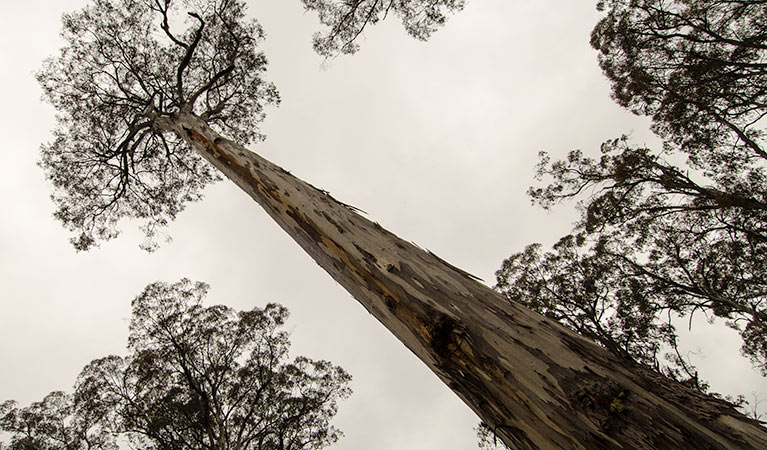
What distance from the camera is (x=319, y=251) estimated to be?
220cm

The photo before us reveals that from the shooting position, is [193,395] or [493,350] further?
[193,395]

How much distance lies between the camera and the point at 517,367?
1.21 meters

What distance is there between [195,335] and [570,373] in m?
10.8

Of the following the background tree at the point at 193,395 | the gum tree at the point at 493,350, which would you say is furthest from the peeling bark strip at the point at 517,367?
the background tree at the point at 193,395

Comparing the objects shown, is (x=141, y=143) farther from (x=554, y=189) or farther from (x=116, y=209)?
(x=554, y=189)

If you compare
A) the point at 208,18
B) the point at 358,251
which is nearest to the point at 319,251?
the point at 358,251

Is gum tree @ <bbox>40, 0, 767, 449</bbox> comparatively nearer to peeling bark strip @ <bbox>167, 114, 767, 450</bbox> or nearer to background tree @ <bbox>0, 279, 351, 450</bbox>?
peeling bark strip @ <bbox>167, 114, 767, 450</bbox>

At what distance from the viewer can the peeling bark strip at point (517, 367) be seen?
0.95 meters

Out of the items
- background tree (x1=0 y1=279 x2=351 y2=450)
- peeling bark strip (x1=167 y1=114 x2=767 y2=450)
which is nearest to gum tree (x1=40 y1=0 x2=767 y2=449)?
peeling bark strip (x1=167 y1=114 x2=767 y2=450)

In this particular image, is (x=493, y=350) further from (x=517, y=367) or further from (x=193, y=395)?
(x=193, y=395)

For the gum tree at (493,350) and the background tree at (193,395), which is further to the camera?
the background tree at (193,395)

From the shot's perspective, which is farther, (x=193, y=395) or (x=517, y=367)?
(x=193, y=395)

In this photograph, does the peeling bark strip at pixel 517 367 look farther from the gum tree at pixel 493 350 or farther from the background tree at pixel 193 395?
the background tree at pixel 193 395

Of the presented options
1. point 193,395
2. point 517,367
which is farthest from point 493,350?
point 193,395
